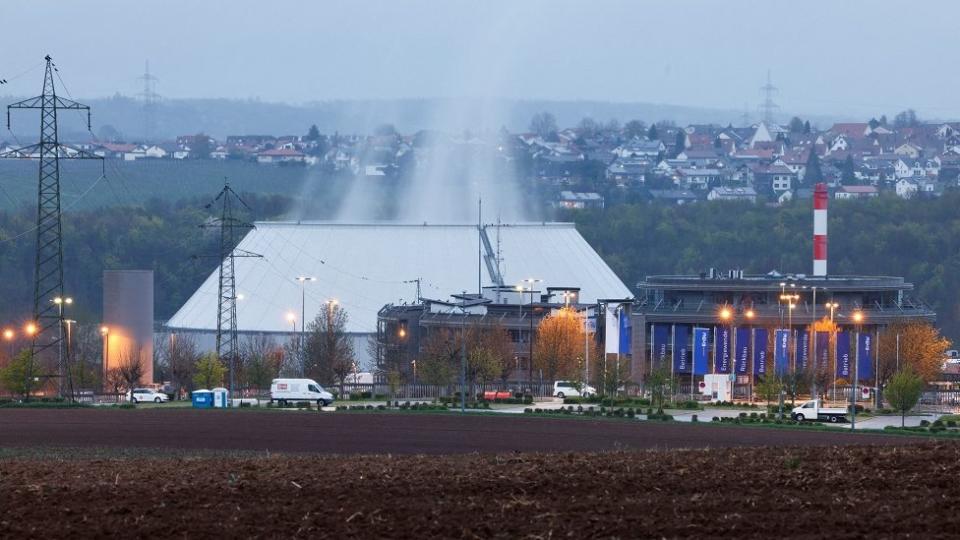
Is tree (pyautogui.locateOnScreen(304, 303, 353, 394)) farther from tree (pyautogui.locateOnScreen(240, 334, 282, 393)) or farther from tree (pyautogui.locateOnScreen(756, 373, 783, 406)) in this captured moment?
tree (pyautogui.locateOnScreen(756, 373, 783, 406))

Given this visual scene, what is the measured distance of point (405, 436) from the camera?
152 feet

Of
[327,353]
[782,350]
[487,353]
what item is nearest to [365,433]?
[487,353]

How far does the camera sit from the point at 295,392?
69750 millimetres

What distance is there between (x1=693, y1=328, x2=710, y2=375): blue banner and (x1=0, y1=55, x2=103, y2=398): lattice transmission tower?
2497 centimetres

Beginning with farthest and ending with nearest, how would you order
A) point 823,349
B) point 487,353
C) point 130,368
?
point 823,349
point 130,368
point 487,353

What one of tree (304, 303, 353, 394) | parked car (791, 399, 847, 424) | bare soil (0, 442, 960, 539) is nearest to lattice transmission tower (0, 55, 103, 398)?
tree (304, 303, 353, 394)

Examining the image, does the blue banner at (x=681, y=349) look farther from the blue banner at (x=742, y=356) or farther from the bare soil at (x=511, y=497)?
the bare soil at (x=511, y=497)

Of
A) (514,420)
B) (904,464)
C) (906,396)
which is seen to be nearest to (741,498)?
(904,464)

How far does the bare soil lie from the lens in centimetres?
2255

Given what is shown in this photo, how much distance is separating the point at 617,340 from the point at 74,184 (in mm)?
114313

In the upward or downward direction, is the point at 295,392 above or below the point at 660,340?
below

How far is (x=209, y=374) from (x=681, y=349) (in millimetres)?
20374

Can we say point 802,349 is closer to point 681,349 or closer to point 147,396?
point 681,349

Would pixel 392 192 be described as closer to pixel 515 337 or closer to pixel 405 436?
pixel 515 337
